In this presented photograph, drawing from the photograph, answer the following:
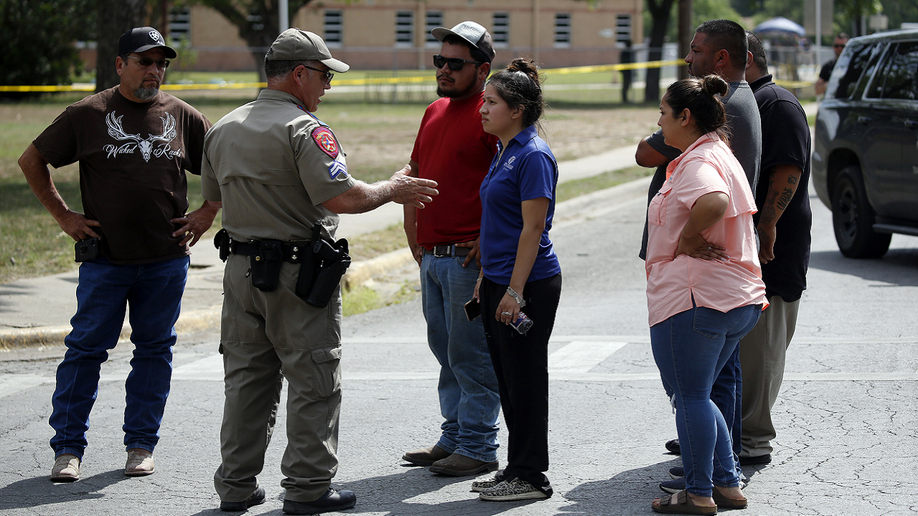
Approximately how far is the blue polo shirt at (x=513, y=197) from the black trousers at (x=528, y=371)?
0.24 feet

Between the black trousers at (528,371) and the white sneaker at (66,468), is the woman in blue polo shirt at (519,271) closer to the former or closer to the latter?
the black trousers at (528,371)

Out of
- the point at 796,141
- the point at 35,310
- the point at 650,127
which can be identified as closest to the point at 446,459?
the point at 796,141

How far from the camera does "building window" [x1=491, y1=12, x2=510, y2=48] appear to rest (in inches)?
2154

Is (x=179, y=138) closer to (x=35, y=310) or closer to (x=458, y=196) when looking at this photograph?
→ (x=458, y=196)

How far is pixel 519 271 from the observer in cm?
400

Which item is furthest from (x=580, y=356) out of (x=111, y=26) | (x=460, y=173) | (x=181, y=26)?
(x=181, y=26)

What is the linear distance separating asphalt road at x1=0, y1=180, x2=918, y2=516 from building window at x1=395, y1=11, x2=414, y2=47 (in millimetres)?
47703

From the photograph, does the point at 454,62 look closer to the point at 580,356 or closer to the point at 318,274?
the point at 318,274

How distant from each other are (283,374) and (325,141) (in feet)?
3.31

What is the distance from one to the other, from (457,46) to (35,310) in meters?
4.74

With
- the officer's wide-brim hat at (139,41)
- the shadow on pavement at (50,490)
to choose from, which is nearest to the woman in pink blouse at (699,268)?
the officer's wide-brim hat at (139,41)

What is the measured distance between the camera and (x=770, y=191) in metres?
4.37

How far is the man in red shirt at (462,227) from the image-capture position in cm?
448

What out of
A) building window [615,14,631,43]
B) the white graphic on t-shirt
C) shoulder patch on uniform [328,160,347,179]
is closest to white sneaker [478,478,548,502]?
shoulder patch on uniform [328,160,347,179]
